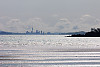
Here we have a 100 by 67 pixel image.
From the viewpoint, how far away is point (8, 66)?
56.0m

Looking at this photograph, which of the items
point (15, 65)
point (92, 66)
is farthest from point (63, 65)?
point (15, 65)

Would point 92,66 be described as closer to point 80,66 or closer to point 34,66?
point 80,66

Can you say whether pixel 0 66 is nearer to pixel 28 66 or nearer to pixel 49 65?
pixel 28 66

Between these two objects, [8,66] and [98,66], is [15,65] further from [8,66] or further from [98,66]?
[98,66]

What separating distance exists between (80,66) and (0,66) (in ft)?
50.7

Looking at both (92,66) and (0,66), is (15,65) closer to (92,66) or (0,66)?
(0,66)

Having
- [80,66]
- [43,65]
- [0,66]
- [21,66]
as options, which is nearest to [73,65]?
[80,66]

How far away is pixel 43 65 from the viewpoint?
58156 millimetres

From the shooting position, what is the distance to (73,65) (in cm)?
5841

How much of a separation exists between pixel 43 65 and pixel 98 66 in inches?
427

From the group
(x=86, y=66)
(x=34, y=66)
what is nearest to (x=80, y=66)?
(x=86, y=66)

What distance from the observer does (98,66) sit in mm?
56906

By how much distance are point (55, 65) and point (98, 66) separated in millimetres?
8439

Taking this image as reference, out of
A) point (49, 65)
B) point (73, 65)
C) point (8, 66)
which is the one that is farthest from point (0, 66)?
point (73, 65)
